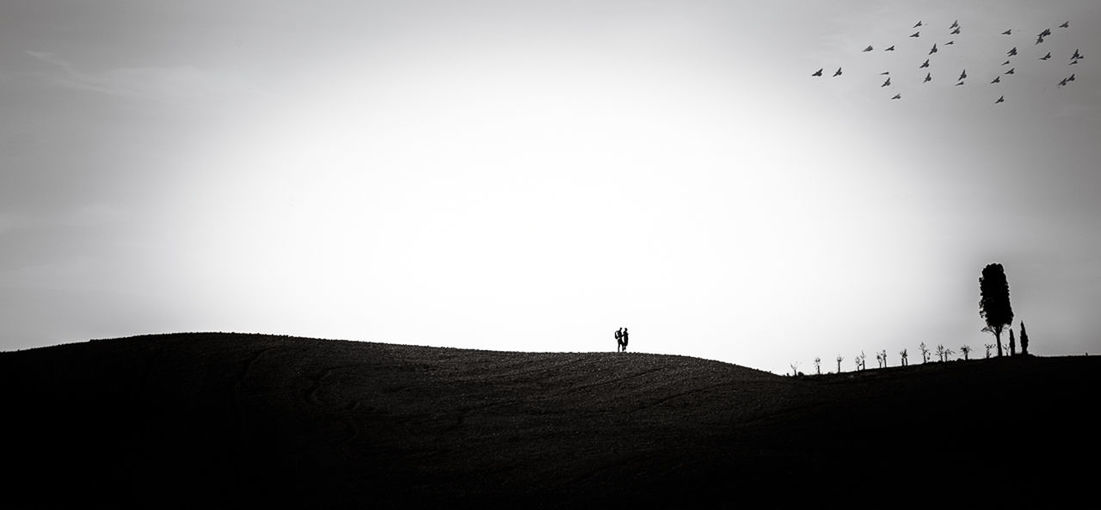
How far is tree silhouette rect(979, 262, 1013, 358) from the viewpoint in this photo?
207 ft

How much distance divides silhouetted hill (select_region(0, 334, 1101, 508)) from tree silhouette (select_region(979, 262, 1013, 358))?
122ft

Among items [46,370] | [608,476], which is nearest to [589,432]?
[608,476]

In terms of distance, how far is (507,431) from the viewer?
24.5 meters

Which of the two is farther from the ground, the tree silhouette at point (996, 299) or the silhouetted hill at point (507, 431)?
the tree silhouette at point (996, 299)

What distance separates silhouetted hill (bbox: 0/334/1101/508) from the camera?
63.0ft

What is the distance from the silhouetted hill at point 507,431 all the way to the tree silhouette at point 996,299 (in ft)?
122

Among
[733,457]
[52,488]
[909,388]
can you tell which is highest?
[909,388]

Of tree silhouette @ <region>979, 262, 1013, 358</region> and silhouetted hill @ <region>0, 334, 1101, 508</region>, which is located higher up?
tree silhouette @ <region>979, 262, 1013, 358</region>

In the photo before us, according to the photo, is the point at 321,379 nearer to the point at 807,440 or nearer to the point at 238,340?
the point at 238,340

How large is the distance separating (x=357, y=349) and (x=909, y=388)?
21733 mm

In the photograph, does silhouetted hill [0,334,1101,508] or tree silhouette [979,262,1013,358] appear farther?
tree silhouette [979,262,1013,358]

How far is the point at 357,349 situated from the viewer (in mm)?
35219

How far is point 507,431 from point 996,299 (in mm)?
52955

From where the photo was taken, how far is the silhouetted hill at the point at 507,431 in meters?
19.2
